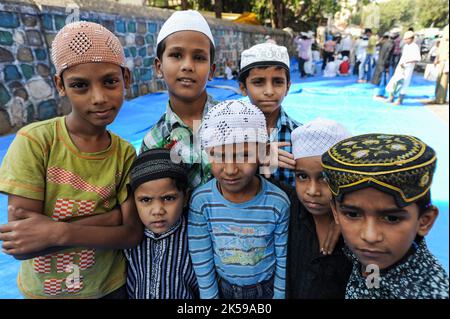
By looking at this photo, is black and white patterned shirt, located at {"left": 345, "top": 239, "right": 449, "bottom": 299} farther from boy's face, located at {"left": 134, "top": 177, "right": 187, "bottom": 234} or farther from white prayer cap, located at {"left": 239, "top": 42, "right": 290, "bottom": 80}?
white prayer cap, located at {"left": 239, "top": 42, "right": 290, "bottom": 80}

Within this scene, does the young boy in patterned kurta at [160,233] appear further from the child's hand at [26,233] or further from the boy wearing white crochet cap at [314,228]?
the boy wearing white crochet cap at [314,228]

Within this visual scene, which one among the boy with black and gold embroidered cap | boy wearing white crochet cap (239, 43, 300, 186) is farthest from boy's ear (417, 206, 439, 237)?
boy wearing white crochet cap (239, 43, 300, 186)

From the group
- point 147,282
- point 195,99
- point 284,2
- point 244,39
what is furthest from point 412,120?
point 284,2

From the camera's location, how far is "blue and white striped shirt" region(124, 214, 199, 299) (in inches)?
55.9

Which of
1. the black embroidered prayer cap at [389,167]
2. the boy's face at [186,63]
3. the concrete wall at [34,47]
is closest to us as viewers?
the black embroidered prayer cap at [389,167]

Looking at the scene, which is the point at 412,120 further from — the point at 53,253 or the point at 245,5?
the point at 245,5

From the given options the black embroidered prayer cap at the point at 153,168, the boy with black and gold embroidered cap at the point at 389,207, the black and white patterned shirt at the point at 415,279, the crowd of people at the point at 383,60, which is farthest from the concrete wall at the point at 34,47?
the crowd of people at the point at 383,60

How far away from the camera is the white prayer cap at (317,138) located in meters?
1.25

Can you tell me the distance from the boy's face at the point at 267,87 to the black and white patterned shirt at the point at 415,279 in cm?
101

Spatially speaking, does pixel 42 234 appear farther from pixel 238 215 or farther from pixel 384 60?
pixel 384 60

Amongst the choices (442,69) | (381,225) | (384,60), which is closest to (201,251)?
(381,225)

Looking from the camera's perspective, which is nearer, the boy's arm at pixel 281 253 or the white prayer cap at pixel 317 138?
the white prayer cap at pixel 317 138

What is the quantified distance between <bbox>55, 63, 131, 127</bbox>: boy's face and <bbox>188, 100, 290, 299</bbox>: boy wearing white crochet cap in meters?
0.41
